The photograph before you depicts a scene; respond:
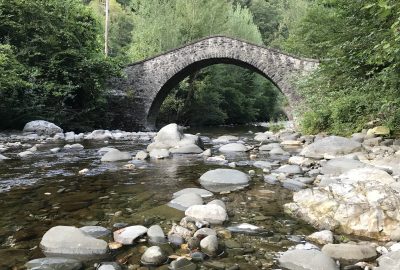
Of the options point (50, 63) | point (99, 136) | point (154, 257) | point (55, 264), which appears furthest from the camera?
point (50, 63)

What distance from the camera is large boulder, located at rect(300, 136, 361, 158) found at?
6.80 meters

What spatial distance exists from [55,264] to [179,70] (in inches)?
556

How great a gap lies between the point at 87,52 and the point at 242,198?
11.5m

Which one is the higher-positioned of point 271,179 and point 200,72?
point 200,72

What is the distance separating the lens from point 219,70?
2280 centimetres

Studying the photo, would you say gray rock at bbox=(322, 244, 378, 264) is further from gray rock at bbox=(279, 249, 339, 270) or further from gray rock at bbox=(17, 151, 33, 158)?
gray rock at bbox=(17, 151, 33, 158)

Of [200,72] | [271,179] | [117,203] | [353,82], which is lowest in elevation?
[117,203]

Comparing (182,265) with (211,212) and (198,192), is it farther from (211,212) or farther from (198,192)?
(198,192)

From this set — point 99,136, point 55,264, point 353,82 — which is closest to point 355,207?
point 55,264

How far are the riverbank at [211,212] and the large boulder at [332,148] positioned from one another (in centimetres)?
26

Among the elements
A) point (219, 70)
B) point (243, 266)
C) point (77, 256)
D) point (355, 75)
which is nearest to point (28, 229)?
point (77, 256)

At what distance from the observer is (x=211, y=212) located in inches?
137

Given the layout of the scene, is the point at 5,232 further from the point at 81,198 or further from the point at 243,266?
the point at 243,266

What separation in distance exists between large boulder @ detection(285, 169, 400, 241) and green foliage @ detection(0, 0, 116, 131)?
30.8 ft
